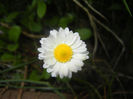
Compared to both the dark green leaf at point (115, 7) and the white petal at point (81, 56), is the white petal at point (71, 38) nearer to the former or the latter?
the white petal at point (81, 56)

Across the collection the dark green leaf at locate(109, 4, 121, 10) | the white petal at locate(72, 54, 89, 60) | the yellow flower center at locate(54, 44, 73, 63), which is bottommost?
the white petal at locate(72, 54, 89, 60)

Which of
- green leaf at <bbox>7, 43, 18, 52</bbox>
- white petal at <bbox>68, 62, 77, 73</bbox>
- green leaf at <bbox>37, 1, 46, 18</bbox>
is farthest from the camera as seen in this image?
green leaf at <bbox>7, 43, 18, 52</bbox>

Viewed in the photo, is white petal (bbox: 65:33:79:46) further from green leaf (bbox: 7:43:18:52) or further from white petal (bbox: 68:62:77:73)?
green leaf (bbox: 7:43:18:52)

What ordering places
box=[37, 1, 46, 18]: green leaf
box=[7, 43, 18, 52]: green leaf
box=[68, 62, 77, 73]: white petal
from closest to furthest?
box=[68, 62, 77, 73]: white petal, box=[37, 1, 46, 18]: green leaf, box=[7, 43, 18, 52]: green leaf

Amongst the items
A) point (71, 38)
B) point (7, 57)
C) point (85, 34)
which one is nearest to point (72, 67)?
point (71, 38)

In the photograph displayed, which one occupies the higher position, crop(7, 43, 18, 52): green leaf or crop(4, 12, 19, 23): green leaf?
crop(4, 12, 19, 23): green leaf

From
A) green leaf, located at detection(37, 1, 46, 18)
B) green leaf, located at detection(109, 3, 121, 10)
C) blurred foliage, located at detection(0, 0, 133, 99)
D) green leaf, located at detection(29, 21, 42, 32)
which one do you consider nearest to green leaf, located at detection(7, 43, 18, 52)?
blurred foliage, located at detection(0, 0, 133, 99)

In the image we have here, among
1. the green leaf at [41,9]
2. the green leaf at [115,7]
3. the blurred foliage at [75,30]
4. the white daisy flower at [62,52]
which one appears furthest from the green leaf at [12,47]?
the green leaf at [115,7]

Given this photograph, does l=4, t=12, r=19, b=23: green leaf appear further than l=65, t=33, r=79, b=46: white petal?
Yes
